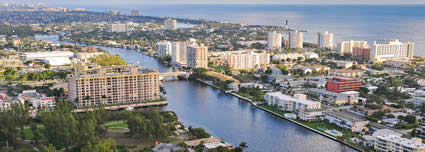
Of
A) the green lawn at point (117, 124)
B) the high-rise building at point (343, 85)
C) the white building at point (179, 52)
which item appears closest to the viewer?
the green lawn at point (117, 124)

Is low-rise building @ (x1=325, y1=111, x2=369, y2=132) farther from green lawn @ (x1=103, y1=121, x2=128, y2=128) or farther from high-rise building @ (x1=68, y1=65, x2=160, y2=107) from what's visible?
high-rise building @ (x1=68, y1=65, x2=160, y2=107)

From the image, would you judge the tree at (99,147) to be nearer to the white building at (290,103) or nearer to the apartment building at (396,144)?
the apartment building at (396,144)

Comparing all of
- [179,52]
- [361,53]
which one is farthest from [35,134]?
[361,53]

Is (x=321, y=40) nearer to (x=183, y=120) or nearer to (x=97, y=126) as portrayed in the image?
(x=183, y=120)

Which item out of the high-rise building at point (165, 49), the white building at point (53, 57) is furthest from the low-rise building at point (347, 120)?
the white building at point (53, 57)

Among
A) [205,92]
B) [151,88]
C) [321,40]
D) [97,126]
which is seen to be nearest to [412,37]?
[321,40]

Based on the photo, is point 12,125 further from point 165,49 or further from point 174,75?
point 165,49

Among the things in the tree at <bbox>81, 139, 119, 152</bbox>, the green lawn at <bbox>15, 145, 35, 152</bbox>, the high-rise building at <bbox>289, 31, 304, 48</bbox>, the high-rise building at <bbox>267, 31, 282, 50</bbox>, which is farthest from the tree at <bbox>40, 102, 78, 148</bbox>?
the high-rise building at <bbox>289, 31, 304, 48</bbox>
